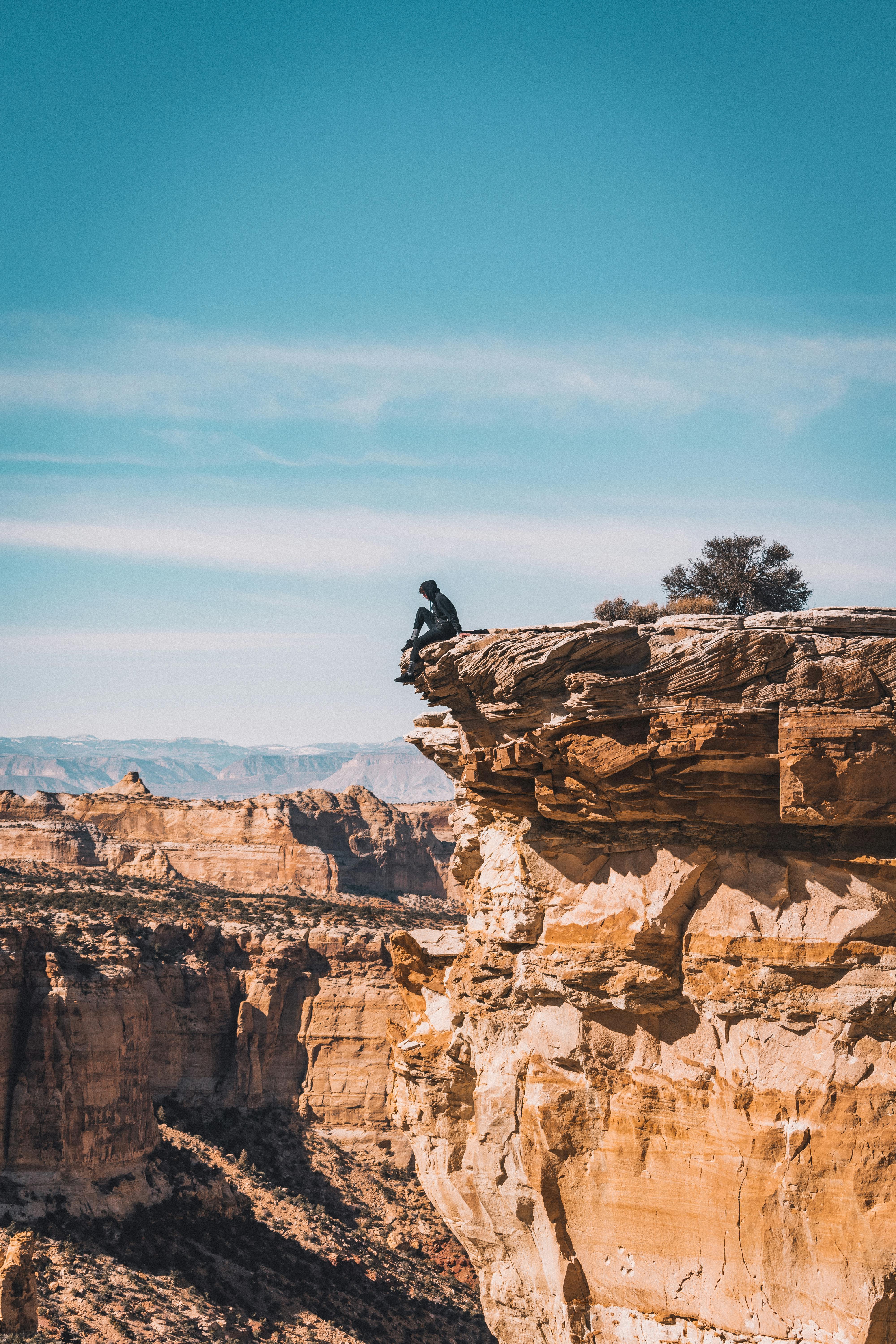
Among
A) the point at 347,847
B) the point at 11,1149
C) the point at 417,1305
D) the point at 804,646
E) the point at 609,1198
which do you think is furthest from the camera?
the point at 347,847

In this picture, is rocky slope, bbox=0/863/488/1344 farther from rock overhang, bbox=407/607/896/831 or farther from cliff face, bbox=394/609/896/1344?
rock overhang, bbox=407/607/896/831

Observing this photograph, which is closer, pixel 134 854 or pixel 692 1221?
pixel 692 1221

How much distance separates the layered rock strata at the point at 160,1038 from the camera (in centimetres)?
4094

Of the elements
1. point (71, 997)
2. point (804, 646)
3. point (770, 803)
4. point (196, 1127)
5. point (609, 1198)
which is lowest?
point (196, 1127)

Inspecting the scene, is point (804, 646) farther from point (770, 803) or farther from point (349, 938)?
point (349, 938)

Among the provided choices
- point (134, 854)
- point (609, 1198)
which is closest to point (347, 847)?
point (134, 854)

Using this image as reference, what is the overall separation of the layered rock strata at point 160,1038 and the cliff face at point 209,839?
23373 mm

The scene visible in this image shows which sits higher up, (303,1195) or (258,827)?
(258,827)

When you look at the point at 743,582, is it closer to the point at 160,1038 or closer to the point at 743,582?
the point at 743,582

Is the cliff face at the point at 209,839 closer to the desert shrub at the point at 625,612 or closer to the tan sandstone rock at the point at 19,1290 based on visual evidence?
the tan sandstone rock at the point at 19,1290

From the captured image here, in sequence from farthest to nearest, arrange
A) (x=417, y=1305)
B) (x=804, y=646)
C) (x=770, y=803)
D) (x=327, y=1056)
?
(x=327, y=1056), (x=417, y=1305), (x=770, y=803), (x=804, y=646)

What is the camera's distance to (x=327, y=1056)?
2445 inches

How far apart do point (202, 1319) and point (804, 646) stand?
32.9 m

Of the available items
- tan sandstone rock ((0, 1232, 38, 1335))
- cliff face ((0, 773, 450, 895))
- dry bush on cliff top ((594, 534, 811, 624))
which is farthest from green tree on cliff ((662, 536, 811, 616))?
cliff face ((0, 773, 450, 895))
